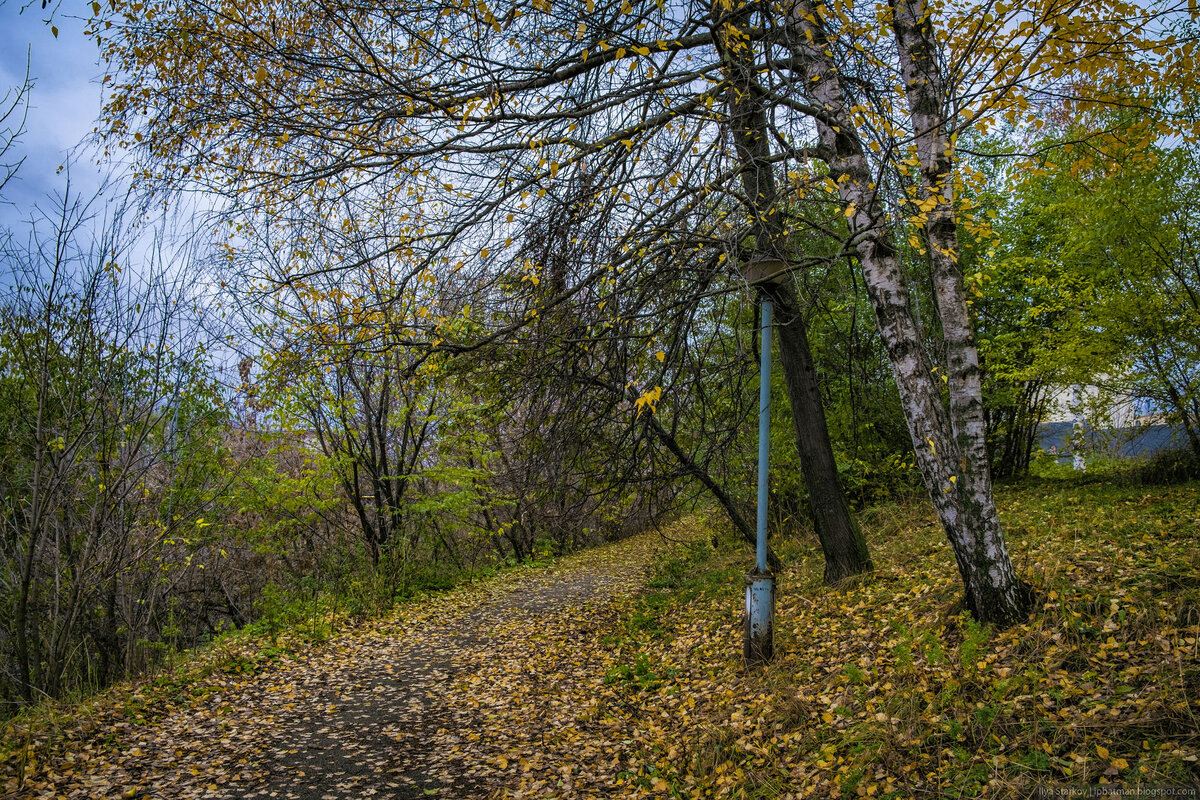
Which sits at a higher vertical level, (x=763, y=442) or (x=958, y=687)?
(x=763, y=442)

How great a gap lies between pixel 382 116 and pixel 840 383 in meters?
7.35

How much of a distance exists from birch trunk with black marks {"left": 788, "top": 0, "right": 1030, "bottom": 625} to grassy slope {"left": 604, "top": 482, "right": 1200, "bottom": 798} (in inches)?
16.4

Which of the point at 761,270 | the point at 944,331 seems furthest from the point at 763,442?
the point at 944,331

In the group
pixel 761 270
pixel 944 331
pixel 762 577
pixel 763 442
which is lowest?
pixel 762 577

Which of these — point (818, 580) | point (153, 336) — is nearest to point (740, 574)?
point (818, 580)

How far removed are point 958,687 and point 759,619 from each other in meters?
1.65

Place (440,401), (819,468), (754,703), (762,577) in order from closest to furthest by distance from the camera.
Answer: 1. (754,703)
2. (762,577)
3. (819,468)
4. (440,401)

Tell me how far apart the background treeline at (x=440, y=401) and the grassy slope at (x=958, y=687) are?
6.19 feet

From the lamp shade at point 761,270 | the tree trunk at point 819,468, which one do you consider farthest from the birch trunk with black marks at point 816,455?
the lamp shade at point 761,270

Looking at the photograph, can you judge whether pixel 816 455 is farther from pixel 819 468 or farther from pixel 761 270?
pixel 761 270

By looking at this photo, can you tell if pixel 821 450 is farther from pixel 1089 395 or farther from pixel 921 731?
pixel 1089 395

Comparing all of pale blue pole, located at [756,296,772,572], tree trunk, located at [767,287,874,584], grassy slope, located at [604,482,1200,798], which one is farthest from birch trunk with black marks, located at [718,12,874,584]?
pale blue pole, located at [756,296,772,572]

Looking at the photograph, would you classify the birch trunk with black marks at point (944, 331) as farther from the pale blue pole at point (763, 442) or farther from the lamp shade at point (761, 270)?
the pale blue pole at point (763, 442)

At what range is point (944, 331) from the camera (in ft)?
13.6
